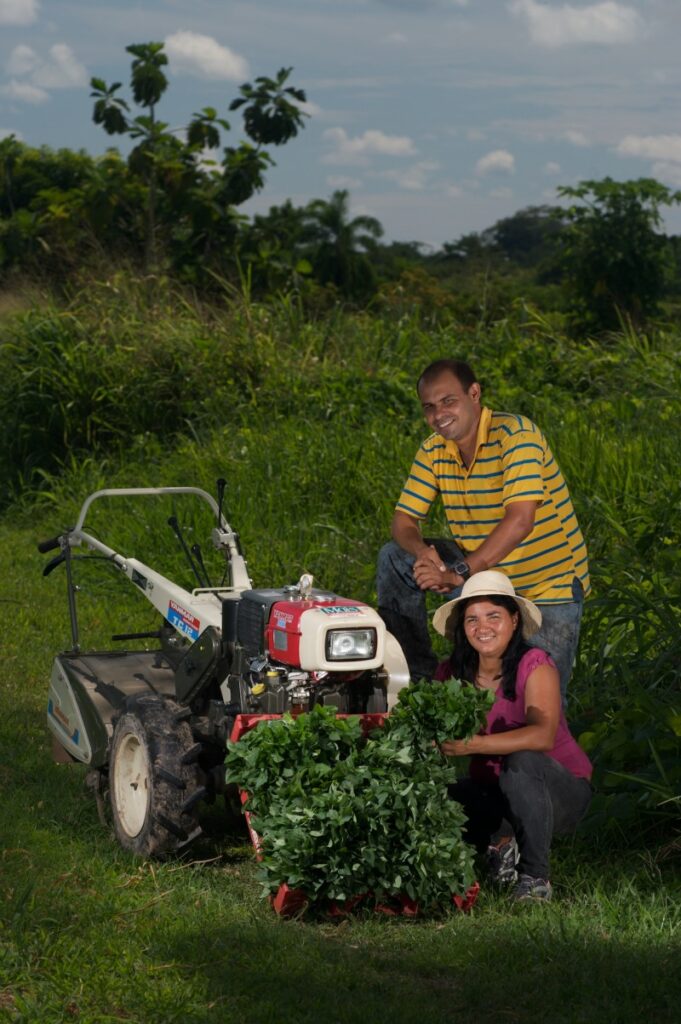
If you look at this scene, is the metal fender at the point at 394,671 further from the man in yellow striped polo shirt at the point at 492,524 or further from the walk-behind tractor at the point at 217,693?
the man in yellow striped polo shirt at the point at 492,524

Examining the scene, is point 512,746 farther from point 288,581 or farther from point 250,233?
point 250,233

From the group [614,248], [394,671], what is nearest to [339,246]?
[614,248]

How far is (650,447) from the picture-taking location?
347 inches

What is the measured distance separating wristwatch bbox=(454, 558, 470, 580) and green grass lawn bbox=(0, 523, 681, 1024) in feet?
3.28

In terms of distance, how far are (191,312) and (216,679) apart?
9.56 metres

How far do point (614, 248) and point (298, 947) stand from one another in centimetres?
2341

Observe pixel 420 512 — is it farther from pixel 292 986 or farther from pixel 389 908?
pixel 292 986

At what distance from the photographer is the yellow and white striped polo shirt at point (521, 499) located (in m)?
5.18

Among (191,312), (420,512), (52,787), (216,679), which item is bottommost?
(52,787)

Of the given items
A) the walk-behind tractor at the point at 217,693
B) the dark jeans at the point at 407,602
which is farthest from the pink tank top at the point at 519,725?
the dark jeans at the point at 407,602

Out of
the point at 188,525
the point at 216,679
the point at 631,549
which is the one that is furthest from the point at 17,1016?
the point at 188,525

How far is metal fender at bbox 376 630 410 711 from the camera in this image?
4.73 meters

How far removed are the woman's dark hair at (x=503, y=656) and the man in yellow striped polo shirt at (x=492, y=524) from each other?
31 cm

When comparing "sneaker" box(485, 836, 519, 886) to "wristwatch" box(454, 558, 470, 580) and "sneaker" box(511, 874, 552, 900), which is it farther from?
"wristwatch" box(454, 558, 470, 580)
